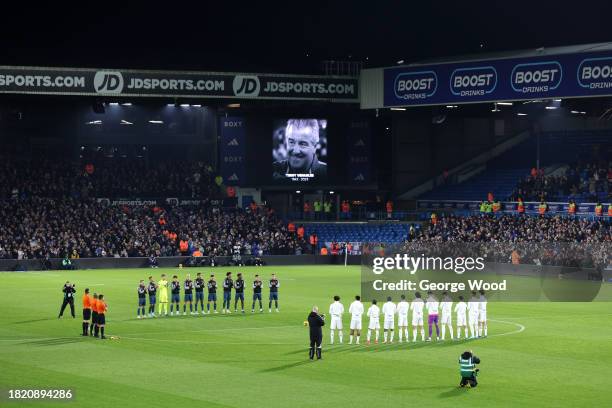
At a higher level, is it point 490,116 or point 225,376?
point 490,116

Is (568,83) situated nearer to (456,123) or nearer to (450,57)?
(450,57)

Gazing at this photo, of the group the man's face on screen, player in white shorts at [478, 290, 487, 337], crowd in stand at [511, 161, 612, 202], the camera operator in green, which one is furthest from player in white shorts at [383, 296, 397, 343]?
the man's face on screen

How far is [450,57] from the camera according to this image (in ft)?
238

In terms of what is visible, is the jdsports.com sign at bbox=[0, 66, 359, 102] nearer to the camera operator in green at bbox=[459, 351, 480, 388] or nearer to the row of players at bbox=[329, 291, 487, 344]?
the row of players at bbox=[329, 291, 487, 344]

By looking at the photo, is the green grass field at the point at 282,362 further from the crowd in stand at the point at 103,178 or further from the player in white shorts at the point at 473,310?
the crowd in stand at the point at 103,178

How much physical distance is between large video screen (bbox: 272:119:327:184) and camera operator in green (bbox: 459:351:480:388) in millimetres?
50960

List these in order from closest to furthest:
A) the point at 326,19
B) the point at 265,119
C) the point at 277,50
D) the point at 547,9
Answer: the point at 547,9
the point at 326,19
the point at 277,50
the point at 265,119

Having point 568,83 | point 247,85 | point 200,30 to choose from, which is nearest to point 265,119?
point 247,85

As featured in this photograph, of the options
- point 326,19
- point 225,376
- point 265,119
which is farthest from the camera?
point 265,119

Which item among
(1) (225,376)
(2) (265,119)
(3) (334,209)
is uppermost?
(2) (265,119)

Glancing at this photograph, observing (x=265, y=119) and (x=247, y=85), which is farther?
(x=265, y=119)

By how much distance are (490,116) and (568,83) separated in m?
20.0

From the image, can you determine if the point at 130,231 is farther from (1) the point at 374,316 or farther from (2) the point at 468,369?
(2) the point at 468,369

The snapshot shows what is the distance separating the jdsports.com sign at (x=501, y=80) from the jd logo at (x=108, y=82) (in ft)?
58.7
